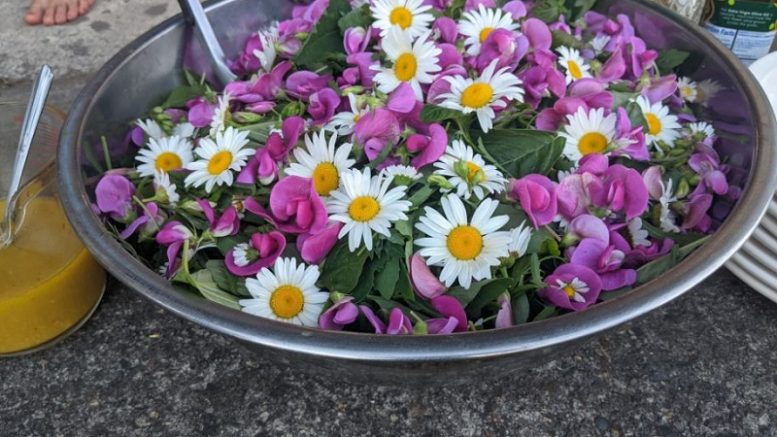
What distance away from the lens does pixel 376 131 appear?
684 millimetres

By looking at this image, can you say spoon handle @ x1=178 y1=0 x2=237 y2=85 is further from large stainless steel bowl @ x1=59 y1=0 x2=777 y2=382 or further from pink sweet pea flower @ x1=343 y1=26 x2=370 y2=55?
pink sweet pea flower @ x1=343 y1=26 x2=370 y2=55

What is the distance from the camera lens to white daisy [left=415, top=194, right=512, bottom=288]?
63 cm

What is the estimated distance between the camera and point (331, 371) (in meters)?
0.62

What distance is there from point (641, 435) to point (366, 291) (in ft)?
1.33

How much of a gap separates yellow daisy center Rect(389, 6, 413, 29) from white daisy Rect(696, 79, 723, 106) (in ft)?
1.23

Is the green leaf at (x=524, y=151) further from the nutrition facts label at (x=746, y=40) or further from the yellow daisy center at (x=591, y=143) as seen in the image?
the nutrition facts label at (x=746, y=40)

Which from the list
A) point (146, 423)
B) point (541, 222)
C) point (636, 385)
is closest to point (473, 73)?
point (541, 222)

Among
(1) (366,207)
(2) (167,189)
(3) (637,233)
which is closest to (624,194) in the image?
(3) (637,233)

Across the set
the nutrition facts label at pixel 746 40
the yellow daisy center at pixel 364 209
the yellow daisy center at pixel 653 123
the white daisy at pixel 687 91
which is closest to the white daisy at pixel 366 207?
the yellow daisy center at pixel 364 209

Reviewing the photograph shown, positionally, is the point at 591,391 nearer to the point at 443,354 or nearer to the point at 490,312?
the point at 490,312

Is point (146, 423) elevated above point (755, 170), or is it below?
below

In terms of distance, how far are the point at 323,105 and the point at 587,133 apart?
0.29 m

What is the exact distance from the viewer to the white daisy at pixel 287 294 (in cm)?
64

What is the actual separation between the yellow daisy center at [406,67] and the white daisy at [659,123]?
0.26 m
